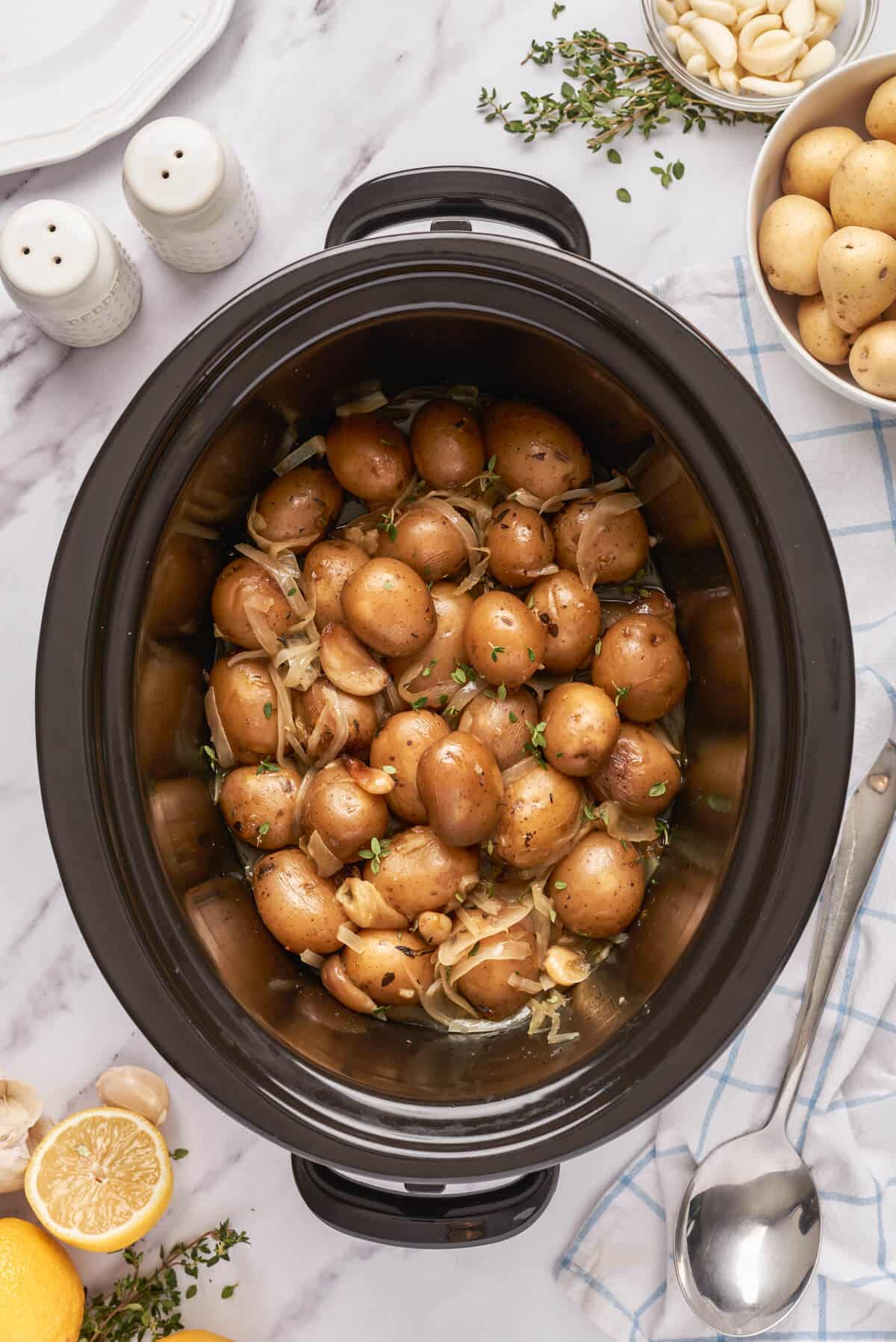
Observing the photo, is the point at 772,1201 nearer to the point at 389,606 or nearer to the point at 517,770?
the point at 517,770

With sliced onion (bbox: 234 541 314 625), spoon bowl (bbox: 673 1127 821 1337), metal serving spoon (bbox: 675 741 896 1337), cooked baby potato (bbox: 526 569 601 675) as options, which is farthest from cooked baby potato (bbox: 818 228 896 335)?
spoon bowl (bbox: 673 1127 821 1337)

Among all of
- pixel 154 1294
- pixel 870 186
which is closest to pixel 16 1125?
pixel 154 1294

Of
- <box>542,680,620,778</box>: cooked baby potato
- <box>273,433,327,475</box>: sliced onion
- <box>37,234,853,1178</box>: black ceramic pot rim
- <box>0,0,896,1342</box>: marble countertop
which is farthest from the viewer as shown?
<box>0,0,896,1342</box>: marble countertop

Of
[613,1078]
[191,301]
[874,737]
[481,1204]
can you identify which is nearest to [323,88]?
[191,301]

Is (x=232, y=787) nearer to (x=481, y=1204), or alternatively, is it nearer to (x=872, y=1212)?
(x=481, y=1204)

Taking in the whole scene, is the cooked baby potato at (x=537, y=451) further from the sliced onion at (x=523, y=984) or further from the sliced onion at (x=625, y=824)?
the sliced onion at (x=523, y=984)

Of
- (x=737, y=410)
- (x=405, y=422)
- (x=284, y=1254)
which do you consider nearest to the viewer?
(x=737, y=410)

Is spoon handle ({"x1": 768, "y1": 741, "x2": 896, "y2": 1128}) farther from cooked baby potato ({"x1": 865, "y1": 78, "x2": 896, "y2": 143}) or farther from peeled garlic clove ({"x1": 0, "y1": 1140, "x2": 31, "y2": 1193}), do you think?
peeled garlic clove ({"x1": 0, "y1": 1140, "x2": 31, "y2": 1193})
